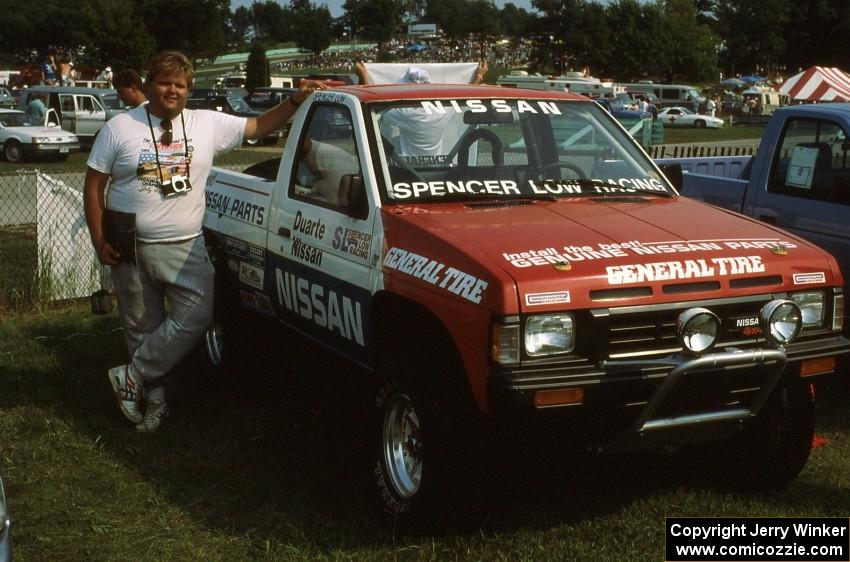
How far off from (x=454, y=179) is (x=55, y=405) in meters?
3.01

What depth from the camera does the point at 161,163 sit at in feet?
18.5

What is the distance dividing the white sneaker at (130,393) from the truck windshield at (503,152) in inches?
80.6

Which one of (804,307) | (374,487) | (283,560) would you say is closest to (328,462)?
(374,487)

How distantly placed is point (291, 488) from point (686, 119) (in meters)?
52.4

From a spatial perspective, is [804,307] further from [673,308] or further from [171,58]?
[171,58]

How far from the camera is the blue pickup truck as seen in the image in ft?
21.3

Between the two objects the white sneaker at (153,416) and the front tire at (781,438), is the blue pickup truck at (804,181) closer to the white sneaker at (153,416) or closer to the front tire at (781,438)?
the front tire at (781,438)

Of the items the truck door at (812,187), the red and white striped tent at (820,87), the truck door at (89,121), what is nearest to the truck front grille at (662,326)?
the truck door at (812,187)

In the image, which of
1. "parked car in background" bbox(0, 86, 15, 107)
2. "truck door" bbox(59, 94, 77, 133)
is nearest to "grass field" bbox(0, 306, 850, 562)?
"truck door" bbox(59, 94, 77, 133)

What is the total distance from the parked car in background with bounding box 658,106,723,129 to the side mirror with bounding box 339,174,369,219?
50.7 metres

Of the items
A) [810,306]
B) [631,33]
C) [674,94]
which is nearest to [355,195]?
[810,306]

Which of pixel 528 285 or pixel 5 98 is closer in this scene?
pixel 528 285

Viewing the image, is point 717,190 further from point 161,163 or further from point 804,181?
point 161,163

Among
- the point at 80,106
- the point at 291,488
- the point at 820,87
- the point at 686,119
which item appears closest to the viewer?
the point at 291,488
